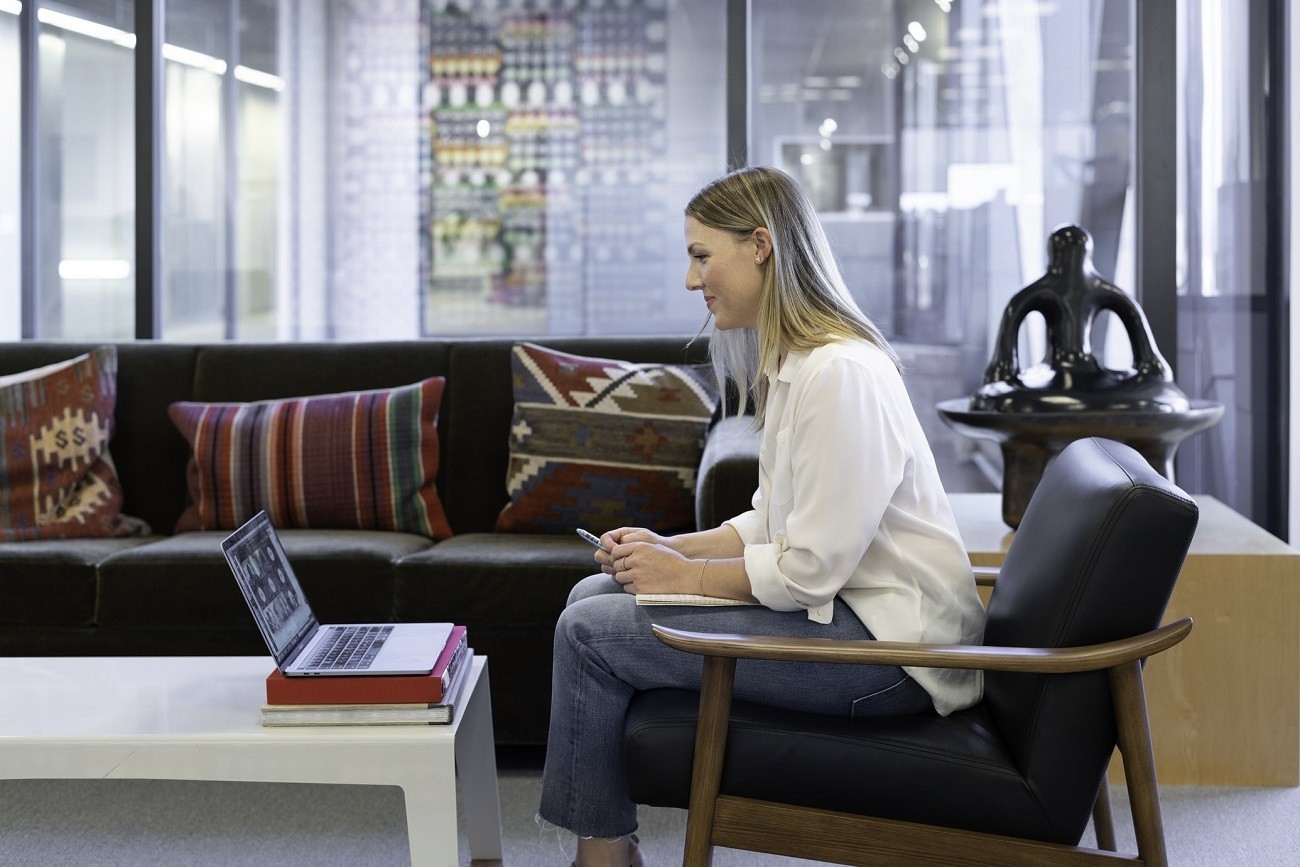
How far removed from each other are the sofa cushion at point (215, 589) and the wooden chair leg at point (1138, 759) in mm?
1631

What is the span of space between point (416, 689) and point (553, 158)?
261 centimetres

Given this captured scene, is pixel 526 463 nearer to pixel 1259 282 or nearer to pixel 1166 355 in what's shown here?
pixel 1166 355

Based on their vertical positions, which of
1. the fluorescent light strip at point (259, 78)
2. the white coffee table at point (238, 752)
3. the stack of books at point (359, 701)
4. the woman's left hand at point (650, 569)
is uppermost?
the fluorescent light strip at point (259, 78)

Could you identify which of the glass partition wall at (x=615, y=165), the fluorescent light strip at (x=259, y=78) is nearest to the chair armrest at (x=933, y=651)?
the glass partition wall at (x=615, y=165)

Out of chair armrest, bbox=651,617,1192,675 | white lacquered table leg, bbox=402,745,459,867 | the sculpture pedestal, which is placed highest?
the sculpture pedestal

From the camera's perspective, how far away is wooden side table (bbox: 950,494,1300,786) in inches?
97.3

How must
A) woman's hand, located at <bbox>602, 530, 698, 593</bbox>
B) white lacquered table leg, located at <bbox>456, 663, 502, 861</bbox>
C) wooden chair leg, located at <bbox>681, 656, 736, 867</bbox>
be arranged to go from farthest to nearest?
white lacquered table leg, located at <bbox>456, 663, 502, 861</bbox>, woman's hand, located at <bbox>602, 530, 698, 593</bbox>, wooden chair leg, located at <bbox>681, 656, 736, 867</bbox>

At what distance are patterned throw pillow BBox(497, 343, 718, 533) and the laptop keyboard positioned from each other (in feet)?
3.38

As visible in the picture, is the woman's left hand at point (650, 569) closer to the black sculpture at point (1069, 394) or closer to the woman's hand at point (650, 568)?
the woman's hand at point (650, 568)

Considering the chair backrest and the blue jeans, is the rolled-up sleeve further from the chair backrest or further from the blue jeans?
the chair backrest

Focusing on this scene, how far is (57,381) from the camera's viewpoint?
10.5 feet

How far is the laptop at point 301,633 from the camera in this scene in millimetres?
1718

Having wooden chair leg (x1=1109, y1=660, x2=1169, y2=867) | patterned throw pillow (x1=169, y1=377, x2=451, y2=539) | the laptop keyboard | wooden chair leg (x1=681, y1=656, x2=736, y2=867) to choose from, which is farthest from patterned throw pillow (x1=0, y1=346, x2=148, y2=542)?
wooden chair leg (x1=1109, y1=660, x2=1169, y2=867)

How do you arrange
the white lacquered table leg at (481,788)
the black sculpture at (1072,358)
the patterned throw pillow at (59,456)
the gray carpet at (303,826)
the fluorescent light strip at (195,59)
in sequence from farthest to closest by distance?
the fluorescent light strip at (195,59) < the patterned throw pillow at (59,456) < the black sculpture at (1072,358) < the gray carpet at (303,826) < the white lacquered table leg at (481,788)
